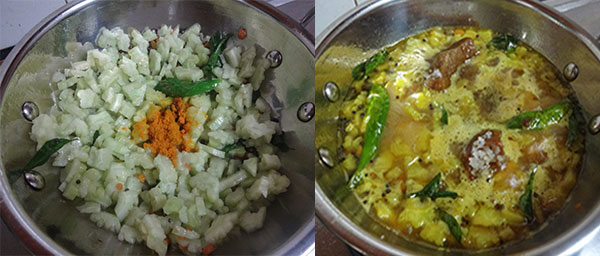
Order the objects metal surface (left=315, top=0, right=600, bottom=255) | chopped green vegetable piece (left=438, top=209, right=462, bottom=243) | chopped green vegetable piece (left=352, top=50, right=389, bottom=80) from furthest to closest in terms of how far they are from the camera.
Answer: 1. chopped green vegetable piece (left=352, top=50, right=389, bottom=80)
2. chopped green vegetable piece (left=438, top=209, right=462, bottom=243)
3. metal surface (left=315, top=0, right=600, bottom=255)

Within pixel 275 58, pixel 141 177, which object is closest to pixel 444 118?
pixel 275 58

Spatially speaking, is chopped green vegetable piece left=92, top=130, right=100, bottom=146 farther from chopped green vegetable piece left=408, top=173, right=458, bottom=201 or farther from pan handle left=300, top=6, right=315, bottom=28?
chopped green vegetable piece left=408, top=173, right=458, bottom=201

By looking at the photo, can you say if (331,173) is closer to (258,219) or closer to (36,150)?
(258,219)

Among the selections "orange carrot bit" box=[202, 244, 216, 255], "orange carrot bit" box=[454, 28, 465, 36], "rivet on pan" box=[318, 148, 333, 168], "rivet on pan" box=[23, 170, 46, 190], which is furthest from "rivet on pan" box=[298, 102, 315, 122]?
"rivet on pan" box=[23, 170, 46, 190]

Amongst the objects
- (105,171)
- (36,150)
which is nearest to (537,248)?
(105,171)

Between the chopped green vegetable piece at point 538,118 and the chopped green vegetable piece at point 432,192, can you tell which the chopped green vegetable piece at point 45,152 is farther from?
the chopped green vegetable piece at point 538,118

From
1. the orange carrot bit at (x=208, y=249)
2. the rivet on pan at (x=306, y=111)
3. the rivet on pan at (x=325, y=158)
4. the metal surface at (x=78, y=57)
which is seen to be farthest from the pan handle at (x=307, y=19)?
the orange carrot bit at (x=208, y=249)
